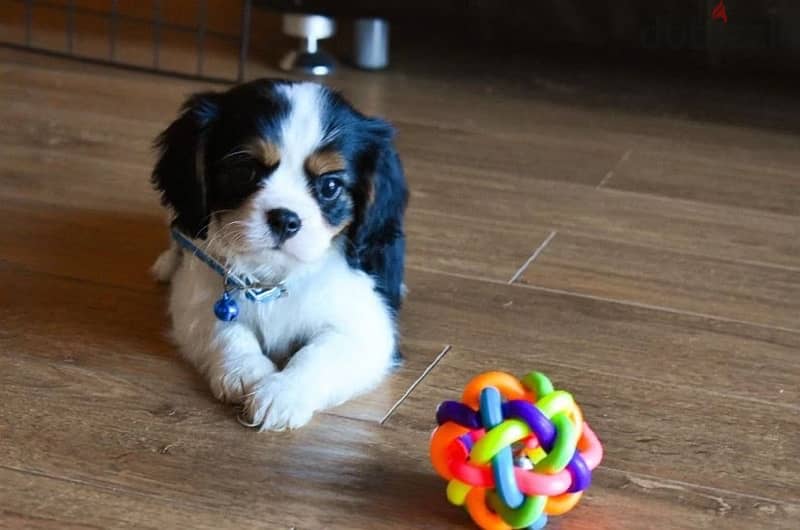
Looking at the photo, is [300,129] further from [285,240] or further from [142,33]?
[142,33]

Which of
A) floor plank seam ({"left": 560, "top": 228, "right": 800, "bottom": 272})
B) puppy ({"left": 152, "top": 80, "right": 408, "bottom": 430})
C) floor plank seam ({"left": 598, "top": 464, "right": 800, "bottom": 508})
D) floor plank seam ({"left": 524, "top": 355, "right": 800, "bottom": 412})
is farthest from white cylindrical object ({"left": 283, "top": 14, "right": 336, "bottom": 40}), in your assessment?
floor plank seam ({"left": 598, "top": 464, "right": 800, "bottom": 508})

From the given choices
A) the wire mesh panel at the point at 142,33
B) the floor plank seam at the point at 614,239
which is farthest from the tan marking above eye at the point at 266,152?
the wire mesh panel at the point at 142,33

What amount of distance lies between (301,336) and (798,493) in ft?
2.38

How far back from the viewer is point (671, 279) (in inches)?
93.0

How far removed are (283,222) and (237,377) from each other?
229 millimetres

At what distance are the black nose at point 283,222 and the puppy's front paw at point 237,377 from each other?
0.19 m

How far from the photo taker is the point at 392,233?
188 cm

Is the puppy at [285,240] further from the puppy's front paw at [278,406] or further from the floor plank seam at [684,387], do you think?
the floor plank seam at [684,387]

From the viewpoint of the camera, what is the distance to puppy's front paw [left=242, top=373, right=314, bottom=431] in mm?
1677

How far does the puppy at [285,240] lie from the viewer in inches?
67.9

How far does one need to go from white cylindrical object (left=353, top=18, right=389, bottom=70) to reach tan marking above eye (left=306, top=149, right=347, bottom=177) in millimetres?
1970

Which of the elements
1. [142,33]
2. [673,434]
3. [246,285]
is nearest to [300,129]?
[246,285]

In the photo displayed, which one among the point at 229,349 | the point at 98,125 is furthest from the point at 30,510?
the point at 98,125

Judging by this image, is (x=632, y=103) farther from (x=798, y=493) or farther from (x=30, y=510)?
(x=30, y=510)
